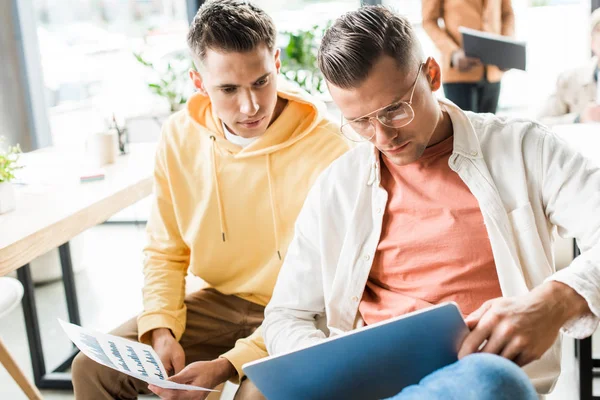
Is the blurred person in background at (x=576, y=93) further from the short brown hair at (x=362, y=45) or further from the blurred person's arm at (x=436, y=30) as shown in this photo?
the short brown hair at (x=362, y=45)

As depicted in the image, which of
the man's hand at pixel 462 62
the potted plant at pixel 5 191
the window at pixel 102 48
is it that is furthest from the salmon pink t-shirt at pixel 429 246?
the window at pixel 102 48

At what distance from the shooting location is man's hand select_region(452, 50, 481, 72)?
319 centimetres

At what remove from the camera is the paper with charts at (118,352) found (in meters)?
1.19

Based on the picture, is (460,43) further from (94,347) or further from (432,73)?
(94,347)

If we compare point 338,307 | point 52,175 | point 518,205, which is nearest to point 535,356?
point 518,205

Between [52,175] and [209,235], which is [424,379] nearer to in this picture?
[209,235]

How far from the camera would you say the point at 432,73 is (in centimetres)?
126

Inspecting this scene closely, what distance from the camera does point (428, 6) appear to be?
3.28 meters

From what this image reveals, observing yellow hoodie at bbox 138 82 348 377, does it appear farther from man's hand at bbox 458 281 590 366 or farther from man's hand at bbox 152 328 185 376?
man's hand at bbox 458 281 590 366

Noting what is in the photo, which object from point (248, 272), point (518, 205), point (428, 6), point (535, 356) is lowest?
point (248, 272)

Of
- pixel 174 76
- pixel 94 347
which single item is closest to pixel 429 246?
pixel 94 347

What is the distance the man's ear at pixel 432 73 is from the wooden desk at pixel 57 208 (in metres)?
1.01

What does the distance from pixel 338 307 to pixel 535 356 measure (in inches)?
17.6

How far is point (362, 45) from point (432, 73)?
175 mm
